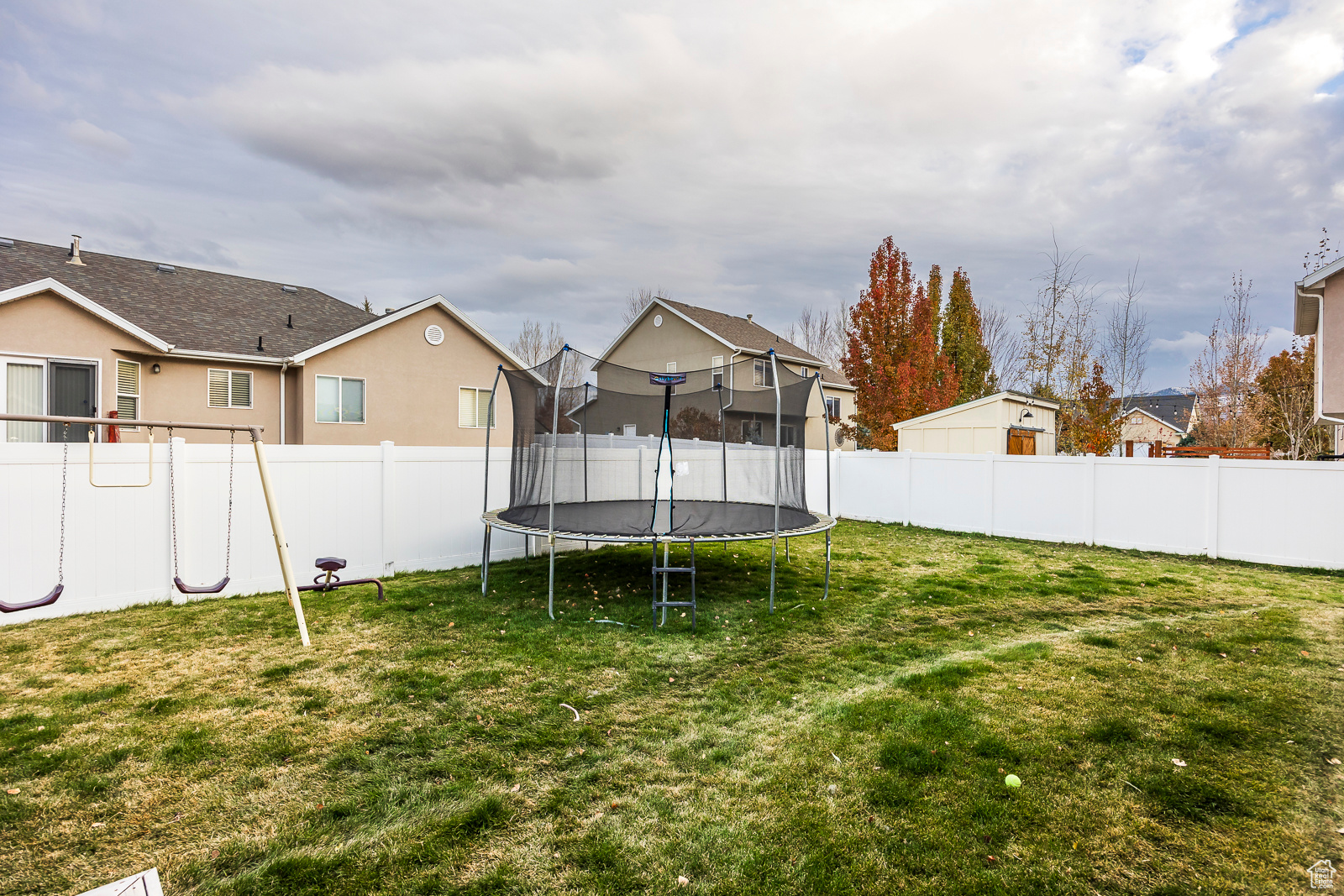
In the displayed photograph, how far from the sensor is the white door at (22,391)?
30.5 ft

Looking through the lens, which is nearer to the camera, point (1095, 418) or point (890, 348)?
point (1095, 418)

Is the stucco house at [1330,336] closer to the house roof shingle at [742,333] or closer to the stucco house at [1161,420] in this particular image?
the stucco house at [1161,420]

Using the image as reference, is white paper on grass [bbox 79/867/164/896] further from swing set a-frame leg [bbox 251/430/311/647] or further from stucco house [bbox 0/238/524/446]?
stucco house [bbox 0/238/524/446]

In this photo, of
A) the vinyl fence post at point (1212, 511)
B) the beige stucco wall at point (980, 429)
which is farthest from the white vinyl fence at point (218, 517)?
the beige stucco wall at point (980, 429)

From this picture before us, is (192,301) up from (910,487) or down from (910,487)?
up

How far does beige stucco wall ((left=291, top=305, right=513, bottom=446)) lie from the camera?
1248cm

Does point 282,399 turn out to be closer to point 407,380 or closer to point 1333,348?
point 407,380

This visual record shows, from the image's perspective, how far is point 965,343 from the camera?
25.9m

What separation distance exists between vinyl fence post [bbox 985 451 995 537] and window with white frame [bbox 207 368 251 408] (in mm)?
13945

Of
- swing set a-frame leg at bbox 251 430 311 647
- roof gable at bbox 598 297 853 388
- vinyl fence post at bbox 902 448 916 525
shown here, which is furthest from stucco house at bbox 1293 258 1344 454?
swing set a-frame leg at bbox 251 430 311 647

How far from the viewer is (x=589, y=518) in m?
6.29

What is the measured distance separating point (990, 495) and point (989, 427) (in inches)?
243

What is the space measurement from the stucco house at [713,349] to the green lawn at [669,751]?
14408mm

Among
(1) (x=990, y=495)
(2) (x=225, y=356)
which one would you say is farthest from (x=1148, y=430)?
(2) (x=225, y=356)
